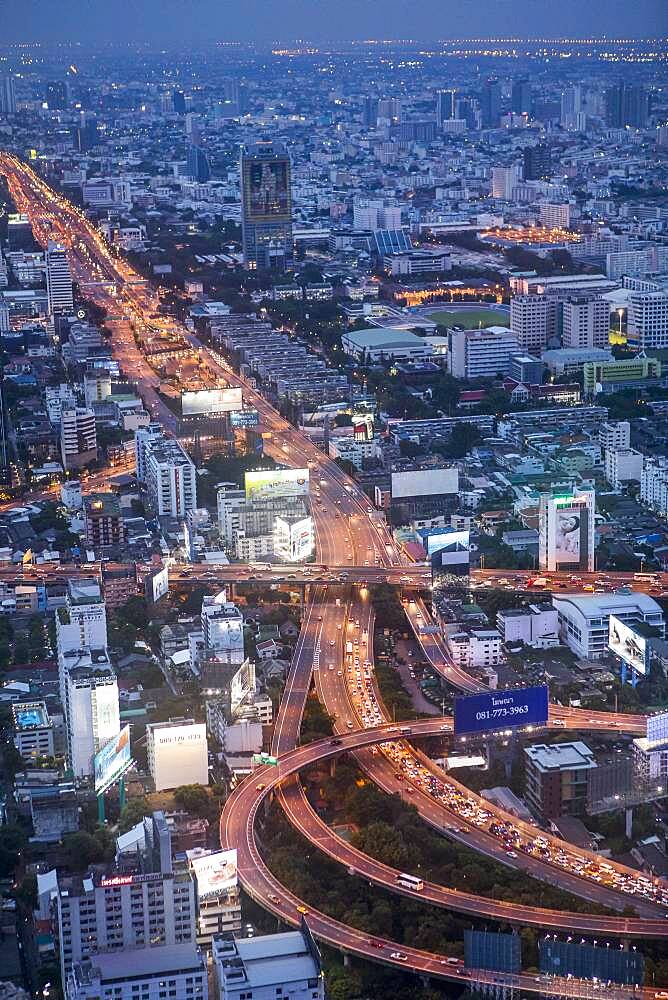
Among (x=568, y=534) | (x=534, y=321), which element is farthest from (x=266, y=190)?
(x=568, y=534)

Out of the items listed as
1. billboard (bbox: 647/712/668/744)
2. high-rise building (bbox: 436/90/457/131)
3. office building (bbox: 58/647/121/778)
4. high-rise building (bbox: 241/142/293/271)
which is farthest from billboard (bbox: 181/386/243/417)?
high-rise building (bbox: 436/90/457/131)

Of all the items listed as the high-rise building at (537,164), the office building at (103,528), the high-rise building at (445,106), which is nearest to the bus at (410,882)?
the office building at (103,528)

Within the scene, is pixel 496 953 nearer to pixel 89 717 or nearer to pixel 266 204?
pixel 89 717

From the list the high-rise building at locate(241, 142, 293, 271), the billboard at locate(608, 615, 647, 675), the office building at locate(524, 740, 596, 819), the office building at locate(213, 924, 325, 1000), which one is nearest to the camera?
the office building at locate(213, 924, 325, 1000)

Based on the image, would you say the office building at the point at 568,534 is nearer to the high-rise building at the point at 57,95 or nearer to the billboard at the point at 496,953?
the billboard at the point at 496,953

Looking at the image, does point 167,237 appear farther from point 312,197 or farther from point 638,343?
point 638,343

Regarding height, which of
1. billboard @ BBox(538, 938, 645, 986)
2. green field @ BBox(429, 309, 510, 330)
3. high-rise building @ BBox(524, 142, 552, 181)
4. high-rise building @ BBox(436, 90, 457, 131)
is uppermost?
high-rise building @ BBox(436, 90, 457, 131)

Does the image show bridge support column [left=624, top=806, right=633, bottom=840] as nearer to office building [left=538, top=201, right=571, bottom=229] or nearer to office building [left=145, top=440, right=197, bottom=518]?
office building [left=145, top=440, right=197, bottom=518]
